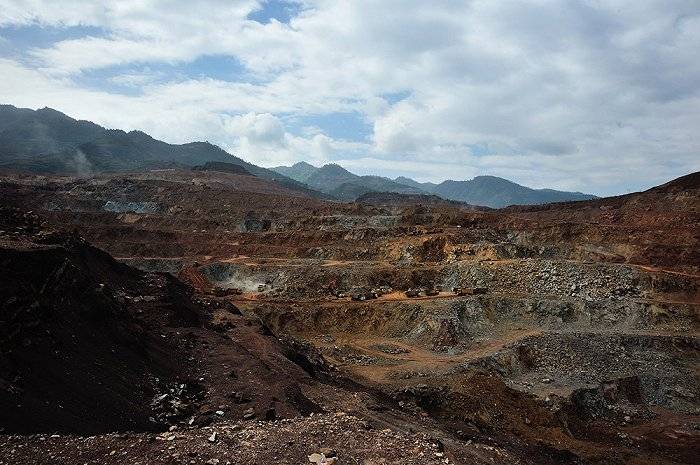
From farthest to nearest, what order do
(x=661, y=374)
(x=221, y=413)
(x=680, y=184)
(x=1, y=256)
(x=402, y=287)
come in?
(x=680, y=184) < (x=402, y=287) < (x=661, y=374) < (x=221, y=413) < (x=1, y=256)

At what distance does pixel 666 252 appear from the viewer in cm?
4241

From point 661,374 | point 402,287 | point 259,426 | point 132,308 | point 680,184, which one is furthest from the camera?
point 680,184

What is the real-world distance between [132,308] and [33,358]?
893cm

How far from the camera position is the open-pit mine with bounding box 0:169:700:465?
36.8 ft

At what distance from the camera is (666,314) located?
33875mm

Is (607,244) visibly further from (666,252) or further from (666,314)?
(666,314)

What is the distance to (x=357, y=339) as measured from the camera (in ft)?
→ 110

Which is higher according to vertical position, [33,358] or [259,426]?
[33,358]

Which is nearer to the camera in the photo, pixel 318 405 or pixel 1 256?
pixel 1 256

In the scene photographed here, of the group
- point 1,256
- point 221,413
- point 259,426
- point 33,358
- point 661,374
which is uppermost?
point 1,256

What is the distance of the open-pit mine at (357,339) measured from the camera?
36.8 feet

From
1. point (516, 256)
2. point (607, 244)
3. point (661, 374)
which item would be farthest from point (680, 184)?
point (661, 374)

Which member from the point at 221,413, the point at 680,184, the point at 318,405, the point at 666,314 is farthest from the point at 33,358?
the point at 680,184

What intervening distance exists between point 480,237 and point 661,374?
2200 cm
